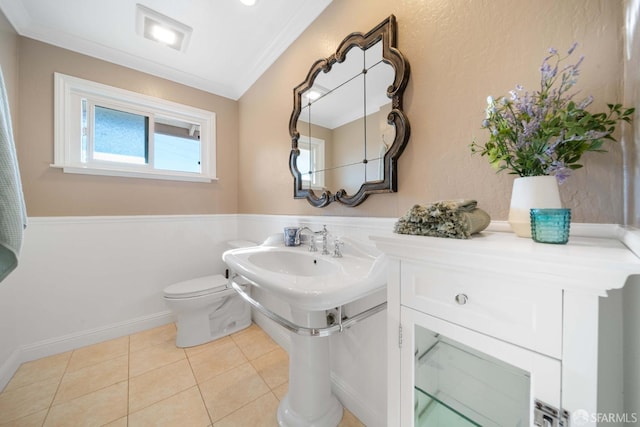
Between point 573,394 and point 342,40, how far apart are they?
1521 mm

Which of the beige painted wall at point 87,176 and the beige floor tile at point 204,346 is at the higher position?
the beige painted wall at point 87,176

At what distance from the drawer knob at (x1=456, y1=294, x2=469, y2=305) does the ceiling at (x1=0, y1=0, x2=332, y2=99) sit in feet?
5.44

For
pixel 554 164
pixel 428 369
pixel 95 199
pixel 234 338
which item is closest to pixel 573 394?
pixel 428 369

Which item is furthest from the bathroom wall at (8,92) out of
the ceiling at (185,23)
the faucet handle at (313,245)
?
the faucet handle at (313,245)

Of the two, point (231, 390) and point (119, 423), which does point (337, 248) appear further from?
point (119, 423)

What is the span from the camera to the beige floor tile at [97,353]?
1527 mm

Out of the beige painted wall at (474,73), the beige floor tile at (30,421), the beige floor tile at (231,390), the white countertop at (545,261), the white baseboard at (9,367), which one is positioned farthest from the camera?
the white baseboard at (9,367)

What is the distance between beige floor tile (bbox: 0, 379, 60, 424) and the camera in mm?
1145

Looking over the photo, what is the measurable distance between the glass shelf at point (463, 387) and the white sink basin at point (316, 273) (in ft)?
0.69

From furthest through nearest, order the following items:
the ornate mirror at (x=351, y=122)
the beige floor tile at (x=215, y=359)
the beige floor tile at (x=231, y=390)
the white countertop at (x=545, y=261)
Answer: the beige floor tile at (x=215, y=359), the beige floor tile at (x=231, y=390), the ornate mirror at (x=351, y=122), the white countertop at (x=545, y=261)

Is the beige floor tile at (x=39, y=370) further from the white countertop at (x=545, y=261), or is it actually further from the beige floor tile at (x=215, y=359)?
the white countertop at (x=545, y=261)

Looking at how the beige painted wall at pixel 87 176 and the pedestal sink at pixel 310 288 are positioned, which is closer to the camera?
the pedestal sink at pixel 310 288

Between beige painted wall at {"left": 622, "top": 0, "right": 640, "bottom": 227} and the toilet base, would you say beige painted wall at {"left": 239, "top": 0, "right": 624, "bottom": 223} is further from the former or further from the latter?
the toilet base

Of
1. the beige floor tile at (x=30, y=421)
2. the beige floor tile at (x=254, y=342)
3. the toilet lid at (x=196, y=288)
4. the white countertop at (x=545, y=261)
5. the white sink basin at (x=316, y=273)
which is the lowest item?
the beige floor tile at (x=254, y=342)
